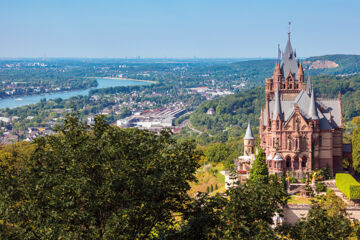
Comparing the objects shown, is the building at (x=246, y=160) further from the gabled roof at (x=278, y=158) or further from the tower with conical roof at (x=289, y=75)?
the tower with conical roof at (x=289, y=75)

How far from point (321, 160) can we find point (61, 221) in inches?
1728

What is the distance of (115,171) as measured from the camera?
917 inches

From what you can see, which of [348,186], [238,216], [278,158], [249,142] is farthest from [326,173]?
[238,216]

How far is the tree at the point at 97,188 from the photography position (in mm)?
22406

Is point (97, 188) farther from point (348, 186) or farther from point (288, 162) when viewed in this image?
point (288, 162)

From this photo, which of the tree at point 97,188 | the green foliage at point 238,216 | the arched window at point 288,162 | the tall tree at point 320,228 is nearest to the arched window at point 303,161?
the arched window at point 288,162

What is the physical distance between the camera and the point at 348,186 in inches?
1986

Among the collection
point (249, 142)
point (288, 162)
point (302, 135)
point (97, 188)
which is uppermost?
point (97, 188)

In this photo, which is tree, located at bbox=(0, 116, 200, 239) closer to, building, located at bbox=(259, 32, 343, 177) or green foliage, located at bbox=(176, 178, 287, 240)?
green foliage, located at bbox=(176, 178, 287, 240)

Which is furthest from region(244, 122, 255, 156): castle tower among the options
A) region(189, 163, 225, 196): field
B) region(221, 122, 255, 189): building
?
region(189, 163, 225, 196): field

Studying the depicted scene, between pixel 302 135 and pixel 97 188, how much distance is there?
1553 inches

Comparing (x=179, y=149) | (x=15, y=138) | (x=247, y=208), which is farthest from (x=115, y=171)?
(x=15, y=138)

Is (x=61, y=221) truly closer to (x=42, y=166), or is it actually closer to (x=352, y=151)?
(x=42, y=166)

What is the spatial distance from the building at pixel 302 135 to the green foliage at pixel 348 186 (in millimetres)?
4102
